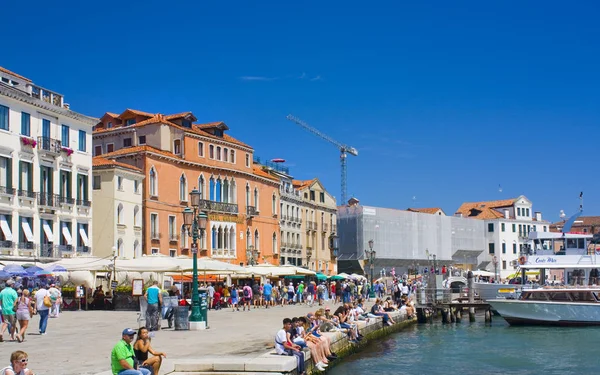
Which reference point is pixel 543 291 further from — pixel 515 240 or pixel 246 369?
pixel 515 240

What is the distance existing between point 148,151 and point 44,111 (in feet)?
28.7

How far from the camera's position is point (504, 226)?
316 feet

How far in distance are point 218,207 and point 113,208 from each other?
33.7 ft

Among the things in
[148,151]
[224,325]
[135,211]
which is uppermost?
[148,151]

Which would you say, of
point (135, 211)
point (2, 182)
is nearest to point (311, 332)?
point (2, 182)

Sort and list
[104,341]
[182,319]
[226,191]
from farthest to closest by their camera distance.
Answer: [226,191] → [182,319] → [104,341]

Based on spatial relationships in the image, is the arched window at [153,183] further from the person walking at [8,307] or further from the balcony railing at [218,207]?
the person walking at [8,307]

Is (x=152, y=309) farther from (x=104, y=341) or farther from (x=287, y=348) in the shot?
(x=287, y=348)

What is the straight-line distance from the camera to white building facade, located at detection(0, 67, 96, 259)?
1449 inches

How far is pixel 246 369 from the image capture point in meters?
15.1

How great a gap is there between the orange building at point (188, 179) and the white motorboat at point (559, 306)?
22.2 metres

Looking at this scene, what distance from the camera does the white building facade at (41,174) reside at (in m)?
36.8

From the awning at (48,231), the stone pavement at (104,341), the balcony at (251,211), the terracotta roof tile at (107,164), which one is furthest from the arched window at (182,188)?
the stone pavement at (104,341)

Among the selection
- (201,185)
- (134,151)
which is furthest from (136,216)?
(201,185)
